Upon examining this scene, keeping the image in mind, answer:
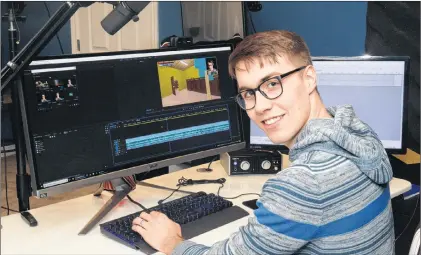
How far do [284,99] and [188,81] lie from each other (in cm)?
65

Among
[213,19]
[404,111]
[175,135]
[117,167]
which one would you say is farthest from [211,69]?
[213,19]

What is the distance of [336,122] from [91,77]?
0.77 meters

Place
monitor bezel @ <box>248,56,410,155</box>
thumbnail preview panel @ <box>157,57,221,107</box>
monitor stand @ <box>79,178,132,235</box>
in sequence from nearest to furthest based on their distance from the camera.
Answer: monitor stand @ <box>79,178,132,235</box>
thumbnail preview panel @ <box>157,57,221,107</box>
monitor bezel @ <box>248,56,410,155</box>

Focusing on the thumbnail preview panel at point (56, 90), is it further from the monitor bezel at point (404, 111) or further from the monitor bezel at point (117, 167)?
the monitor bezel at point (404, 111)

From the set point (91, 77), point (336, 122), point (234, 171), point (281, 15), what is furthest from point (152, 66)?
point (281, 15)

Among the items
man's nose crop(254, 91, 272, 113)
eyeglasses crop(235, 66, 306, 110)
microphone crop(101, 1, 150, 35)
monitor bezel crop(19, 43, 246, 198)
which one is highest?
microphone crop(101, 1, 150, 35)

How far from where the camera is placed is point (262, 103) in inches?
42.5

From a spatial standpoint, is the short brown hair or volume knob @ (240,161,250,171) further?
volume knob @ (240,161,250,171)

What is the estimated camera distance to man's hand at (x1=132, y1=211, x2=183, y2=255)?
127cm

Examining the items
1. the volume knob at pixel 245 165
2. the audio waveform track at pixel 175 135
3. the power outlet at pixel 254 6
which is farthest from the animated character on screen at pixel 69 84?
the power outlet at pixel 254 6

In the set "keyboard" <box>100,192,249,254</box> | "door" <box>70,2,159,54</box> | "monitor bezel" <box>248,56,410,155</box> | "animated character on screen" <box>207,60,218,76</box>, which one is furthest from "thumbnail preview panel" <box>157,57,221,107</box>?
"door" <box>70,2,159,54</box>

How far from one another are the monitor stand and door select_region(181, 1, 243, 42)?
5.08 feet

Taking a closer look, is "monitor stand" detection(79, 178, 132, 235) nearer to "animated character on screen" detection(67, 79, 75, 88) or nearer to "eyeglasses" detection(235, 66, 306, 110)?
"animated character on screen" detection(67, 79, 75, 88)

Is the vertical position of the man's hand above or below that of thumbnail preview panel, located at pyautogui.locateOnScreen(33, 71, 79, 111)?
below
